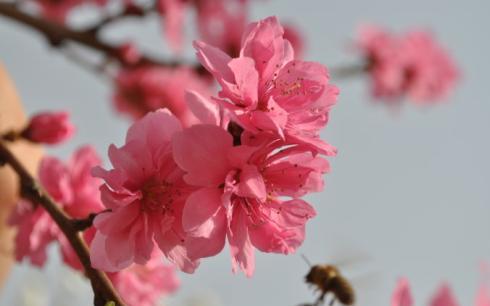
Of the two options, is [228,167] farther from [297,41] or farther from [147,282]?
[297,41]

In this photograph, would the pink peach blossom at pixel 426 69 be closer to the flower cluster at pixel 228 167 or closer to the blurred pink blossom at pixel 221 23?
the blurred pink blossom at pixel 221 23

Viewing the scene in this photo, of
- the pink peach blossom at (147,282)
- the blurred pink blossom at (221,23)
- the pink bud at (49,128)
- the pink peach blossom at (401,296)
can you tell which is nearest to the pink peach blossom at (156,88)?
the blurred pink blossom at (221,23)

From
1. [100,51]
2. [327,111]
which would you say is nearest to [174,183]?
[327,111]

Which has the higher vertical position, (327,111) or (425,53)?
(327,111)

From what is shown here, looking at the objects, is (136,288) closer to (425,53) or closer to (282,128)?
(282,128)

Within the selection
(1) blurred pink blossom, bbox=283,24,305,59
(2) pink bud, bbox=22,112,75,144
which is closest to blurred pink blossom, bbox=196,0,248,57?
(1) blurred pink blossom, bbox=283,24,305,59

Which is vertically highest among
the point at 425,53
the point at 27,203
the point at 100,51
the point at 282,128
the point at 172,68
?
the point at 282,128
